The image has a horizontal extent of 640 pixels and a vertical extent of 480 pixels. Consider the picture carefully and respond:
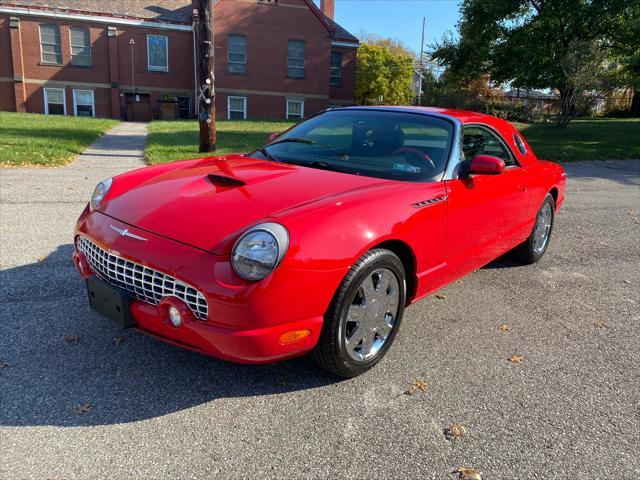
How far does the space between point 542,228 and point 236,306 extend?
13.1 ft

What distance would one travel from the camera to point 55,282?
13.7ft

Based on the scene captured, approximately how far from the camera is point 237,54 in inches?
1300

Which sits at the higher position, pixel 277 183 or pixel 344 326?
pixel 277 183

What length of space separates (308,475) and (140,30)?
113 ft

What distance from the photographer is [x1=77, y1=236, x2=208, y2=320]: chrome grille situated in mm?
2527

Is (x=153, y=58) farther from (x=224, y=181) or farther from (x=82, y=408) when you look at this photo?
(x=82, y=408)

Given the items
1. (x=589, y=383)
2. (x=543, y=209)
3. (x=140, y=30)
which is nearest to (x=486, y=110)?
(x=140, y=30)

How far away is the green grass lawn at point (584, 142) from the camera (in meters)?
15.0

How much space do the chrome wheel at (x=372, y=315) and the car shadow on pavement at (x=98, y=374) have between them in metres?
0.27

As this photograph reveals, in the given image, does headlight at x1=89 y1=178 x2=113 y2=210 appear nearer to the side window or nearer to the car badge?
the car badge

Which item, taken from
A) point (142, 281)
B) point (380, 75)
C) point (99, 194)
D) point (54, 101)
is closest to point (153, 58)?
point (54, 101)

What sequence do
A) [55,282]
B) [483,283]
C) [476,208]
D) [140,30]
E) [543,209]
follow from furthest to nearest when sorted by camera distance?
[140,30]
[543,209]
[483,283]
[55,282]
[476,208]

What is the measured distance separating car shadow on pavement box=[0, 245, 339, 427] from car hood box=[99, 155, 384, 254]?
0.84 metres

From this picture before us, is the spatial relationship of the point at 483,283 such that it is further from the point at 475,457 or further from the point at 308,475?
the point at 308,475
